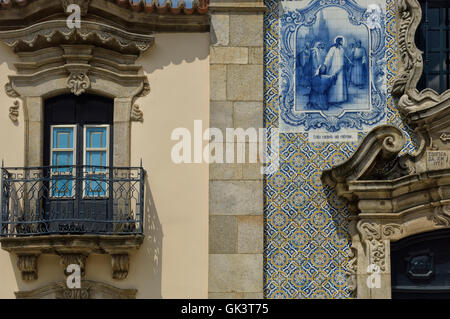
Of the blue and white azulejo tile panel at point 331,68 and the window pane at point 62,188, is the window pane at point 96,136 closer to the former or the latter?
the window pane at point 62,188

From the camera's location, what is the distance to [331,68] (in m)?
13.8

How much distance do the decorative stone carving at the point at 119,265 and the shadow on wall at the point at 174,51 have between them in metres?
2.22

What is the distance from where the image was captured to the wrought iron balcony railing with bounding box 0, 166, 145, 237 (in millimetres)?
13281

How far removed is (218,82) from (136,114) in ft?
3.34

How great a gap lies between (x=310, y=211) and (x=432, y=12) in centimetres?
282

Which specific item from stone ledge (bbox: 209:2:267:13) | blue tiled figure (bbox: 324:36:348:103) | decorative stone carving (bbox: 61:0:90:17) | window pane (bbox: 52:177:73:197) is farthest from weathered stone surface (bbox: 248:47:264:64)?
window pane (bbox: 52:177:73:197)

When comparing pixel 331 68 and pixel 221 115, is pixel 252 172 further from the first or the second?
pixel 331 68

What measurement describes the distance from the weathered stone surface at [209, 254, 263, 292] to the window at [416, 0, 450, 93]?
2.83 metres

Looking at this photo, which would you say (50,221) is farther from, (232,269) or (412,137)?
(412,137)

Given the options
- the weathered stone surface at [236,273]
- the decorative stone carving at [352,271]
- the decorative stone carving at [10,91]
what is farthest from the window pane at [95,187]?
the decorative stone carving at [352,271]

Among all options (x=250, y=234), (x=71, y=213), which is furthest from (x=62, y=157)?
(x=250, y=234)

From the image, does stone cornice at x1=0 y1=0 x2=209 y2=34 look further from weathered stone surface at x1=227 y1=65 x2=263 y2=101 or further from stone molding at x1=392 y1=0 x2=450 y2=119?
stone molding at x1=392 y1=0 x2=450 y2=119
